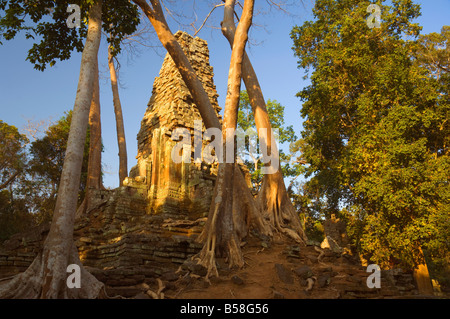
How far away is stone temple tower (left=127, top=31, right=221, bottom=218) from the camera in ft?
35.7

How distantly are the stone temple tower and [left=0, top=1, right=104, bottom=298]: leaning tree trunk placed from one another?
517 cm

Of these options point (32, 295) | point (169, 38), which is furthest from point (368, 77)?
point (32, 295)

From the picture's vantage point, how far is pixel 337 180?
12258 millimetres

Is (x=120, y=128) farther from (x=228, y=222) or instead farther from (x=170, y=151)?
(x=228, y=222)

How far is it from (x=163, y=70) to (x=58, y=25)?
6.45 metres

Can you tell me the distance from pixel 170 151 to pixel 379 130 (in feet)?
23.2

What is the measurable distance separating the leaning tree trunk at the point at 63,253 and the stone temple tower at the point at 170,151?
5171mm

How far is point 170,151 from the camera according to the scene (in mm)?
11773

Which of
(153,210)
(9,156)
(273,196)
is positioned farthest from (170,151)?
(9,156)

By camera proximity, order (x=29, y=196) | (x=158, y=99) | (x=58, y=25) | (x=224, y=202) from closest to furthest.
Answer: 1. (x=224, y=202)
2. (x=58, y=25)
3. (x=158, y=99)
4. (x=29, y=196)

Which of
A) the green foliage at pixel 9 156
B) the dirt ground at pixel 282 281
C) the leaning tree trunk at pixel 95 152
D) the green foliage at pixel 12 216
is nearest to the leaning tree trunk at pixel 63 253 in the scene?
the dirt ground at pixel 282 281

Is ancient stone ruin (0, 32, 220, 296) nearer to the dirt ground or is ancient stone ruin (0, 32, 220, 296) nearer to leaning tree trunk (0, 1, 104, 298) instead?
leaning tree trunk (0, 1, 104, 298)

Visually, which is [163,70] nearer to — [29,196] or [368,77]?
[368,77]

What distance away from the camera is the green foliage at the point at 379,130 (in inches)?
360
